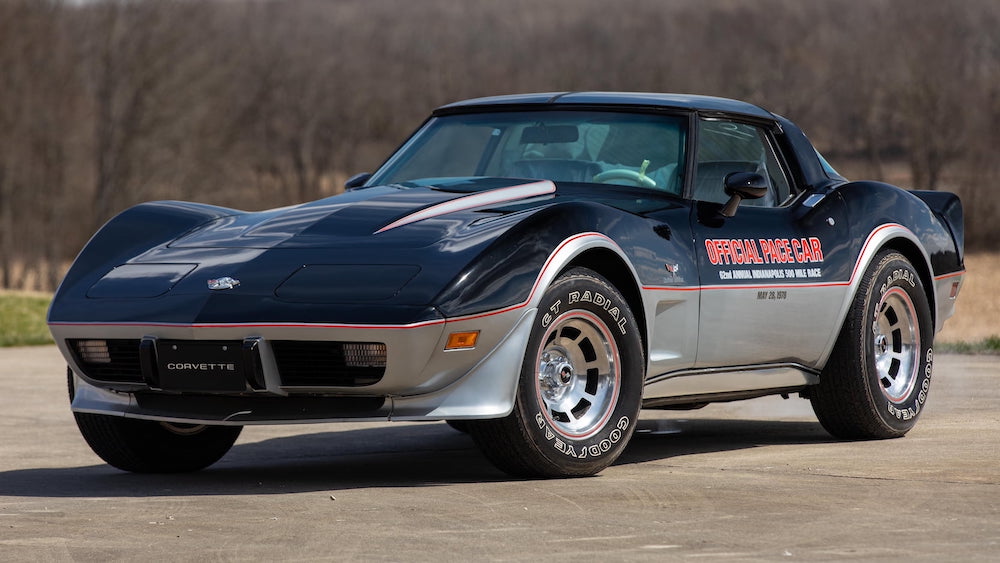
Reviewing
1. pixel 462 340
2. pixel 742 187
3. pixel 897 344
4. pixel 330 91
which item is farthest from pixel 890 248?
pixel 330 91

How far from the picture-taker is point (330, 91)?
82812mm

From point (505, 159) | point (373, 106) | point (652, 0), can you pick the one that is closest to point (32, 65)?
point (373, 106)

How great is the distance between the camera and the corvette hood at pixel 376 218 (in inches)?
226

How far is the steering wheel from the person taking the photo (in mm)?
6613

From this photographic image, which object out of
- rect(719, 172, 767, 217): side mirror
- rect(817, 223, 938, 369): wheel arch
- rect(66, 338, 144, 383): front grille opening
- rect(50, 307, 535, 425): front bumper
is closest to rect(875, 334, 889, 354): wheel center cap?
rect(817, 223, 938, 369): wheel arch

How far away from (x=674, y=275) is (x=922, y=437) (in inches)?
71.8

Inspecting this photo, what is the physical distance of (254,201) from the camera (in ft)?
219

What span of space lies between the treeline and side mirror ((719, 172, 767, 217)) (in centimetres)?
3845

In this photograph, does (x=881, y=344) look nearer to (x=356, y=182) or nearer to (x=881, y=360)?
(x=881, y=360)

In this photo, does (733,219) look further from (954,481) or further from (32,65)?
(32,65)

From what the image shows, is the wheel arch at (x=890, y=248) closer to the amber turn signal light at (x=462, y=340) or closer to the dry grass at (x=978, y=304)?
the amber turn signal light at (x=462, y=340)

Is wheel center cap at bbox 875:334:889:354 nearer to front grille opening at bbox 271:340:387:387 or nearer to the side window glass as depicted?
the side window glass

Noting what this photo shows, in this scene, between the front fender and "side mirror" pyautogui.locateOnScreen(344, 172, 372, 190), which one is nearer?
the front fender

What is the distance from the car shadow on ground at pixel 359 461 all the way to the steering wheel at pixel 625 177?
124 centimetres
